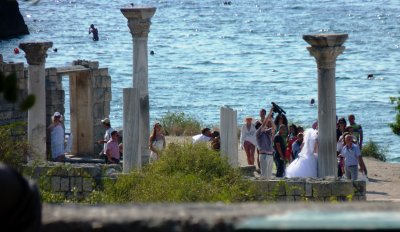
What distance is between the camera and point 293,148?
16391 millimetres

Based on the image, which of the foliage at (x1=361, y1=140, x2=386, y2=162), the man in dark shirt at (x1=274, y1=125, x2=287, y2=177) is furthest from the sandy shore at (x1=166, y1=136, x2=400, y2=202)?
the man in dark shirt at (x1=274, y1=125, x2=287, y2=177)

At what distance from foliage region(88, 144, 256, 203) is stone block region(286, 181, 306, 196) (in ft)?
1.76

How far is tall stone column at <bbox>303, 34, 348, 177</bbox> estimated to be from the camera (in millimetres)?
13859

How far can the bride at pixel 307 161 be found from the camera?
14.5 metres

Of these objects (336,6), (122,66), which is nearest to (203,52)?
(122,66)

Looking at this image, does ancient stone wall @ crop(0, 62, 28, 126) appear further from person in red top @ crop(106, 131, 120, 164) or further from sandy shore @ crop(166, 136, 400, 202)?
sandy shore @ crop(166, 136, 400, 202)

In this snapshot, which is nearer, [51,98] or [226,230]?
[226,230]

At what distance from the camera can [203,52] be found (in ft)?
235

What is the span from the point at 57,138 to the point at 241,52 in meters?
53.9

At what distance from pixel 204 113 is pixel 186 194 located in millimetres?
29343

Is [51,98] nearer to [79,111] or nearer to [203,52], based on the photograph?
[79,111]

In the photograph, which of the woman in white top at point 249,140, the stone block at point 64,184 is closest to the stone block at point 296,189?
the stone block at point 64,184

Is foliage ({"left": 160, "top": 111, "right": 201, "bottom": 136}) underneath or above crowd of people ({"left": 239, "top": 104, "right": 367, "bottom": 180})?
above

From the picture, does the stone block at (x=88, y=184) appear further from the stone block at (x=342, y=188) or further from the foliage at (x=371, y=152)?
the foliage at (x=371, y=152)
